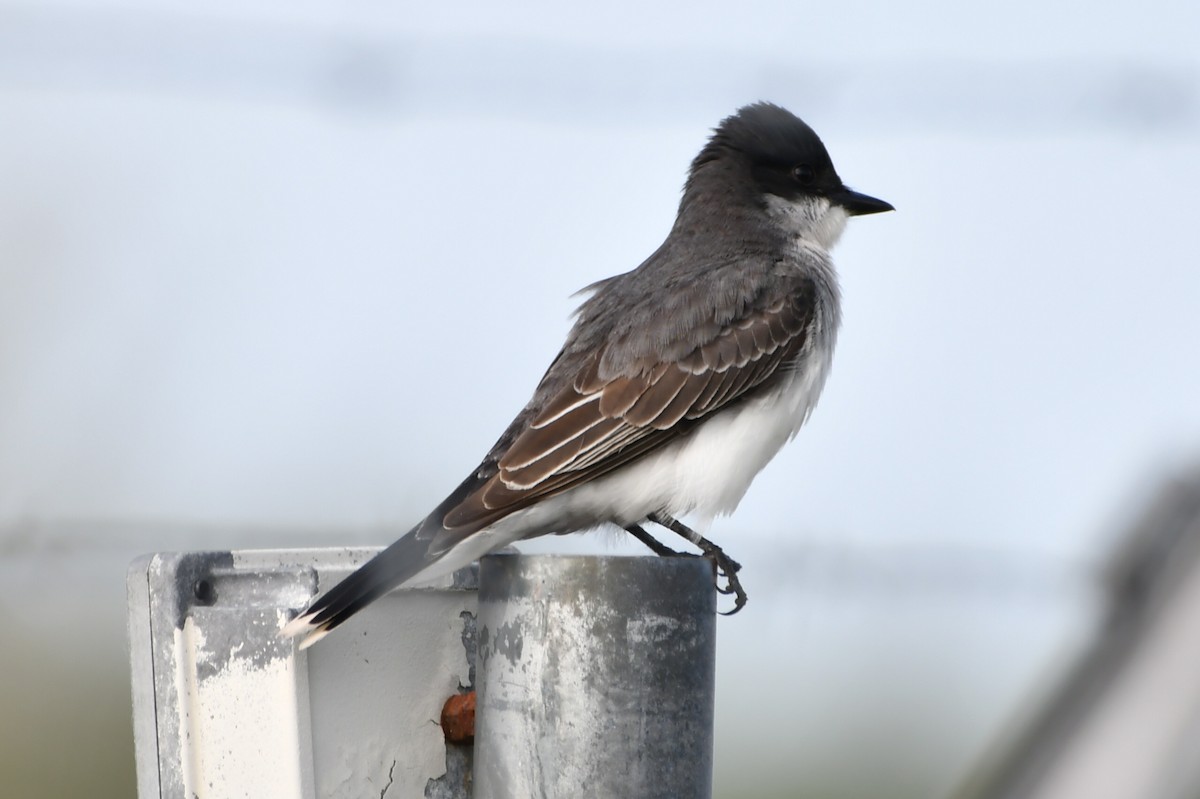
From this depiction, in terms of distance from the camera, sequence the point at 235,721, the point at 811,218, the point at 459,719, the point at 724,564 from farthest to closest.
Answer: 1. the point at 811,218
2. the point at 724,564
3. the point at 459,719
4. the point at 235,721

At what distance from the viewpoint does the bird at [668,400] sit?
3811 millimetres

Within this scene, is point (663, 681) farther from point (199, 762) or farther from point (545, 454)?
point (545, 454)

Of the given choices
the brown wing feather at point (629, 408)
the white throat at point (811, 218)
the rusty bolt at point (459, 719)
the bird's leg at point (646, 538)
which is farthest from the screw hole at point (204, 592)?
the white throat at point (811, 218)

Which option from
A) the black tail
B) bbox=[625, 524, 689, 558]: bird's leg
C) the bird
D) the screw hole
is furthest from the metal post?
bbox=[625, 524, 689, 558]: bird's leg

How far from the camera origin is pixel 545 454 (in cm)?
383

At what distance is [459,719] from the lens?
2.63 meters

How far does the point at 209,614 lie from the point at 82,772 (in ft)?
11.2

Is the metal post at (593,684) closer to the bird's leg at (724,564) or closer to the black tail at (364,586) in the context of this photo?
the black tail at (364,586)

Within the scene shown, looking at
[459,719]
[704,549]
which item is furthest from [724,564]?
[459,719]

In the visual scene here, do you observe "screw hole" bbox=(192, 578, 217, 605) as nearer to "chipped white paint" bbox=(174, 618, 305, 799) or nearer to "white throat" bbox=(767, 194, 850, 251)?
"chipped white paint" bbox=(174, 618, 305, 799)

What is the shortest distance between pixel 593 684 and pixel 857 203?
3.17m


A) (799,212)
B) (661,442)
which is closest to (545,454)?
(661,442)

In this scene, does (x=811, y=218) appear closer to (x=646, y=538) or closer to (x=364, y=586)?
(x=646, y=538)

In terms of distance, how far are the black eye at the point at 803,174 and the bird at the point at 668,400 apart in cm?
44
